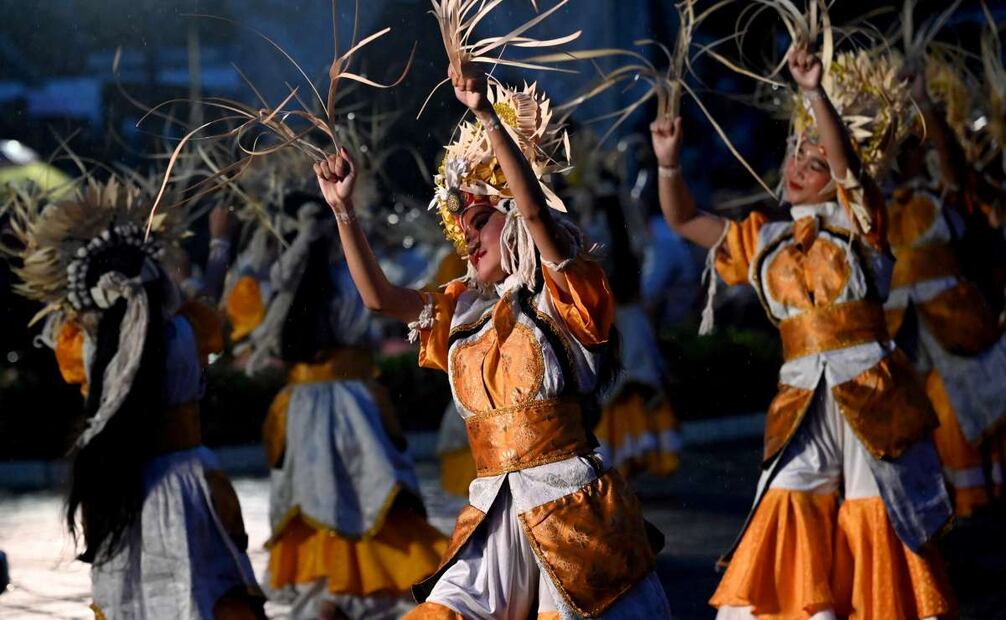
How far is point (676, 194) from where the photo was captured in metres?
5.80

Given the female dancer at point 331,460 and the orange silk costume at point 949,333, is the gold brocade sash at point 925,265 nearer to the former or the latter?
the orange silk costume at point 949,333

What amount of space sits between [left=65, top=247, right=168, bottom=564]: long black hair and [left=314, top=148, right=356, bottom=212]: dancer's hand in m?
1.61

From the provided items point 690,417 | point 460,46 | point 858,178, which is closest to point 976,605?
point 858,178

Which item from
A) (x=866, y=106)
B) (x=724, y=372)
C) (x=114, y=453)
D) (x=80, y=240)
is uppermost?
(x=866, y=106)

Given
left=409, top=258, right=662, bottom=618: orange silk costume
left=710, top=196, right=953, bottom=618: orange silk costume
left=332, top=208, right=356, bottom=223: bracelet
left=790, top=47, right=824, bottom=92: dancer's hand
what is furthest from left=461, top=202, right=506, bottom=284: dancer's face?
left=710, top=196, right=953, bottom=618: orange silk costume

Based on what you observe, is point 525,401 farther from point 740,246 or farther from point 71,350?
point 71,350

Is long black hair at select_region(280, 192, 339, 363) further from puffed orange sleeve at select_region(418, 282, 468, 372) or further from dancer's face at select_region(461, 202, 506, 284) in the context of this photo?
dancer's face at select_region(461, 202, 506, 284)

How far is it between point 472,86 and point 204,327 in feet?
8.24

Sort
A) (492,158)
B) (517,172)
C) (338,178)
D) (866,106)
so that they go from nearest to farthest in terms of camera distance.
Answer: (517,172)
(338,178)
(492,158)
(866,106)

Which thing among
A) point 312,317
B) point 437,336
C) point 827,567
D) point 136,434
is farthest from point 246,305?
point 437,336

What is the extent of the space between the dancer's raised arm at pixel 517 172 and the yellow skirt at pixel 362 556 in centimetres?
312

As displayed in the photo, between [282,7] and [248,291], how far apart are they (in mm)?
6564

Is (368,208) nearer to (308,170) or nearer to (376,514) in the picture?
(308,170)

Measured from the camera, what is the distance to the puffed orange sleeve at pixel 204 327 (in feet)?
19.5
